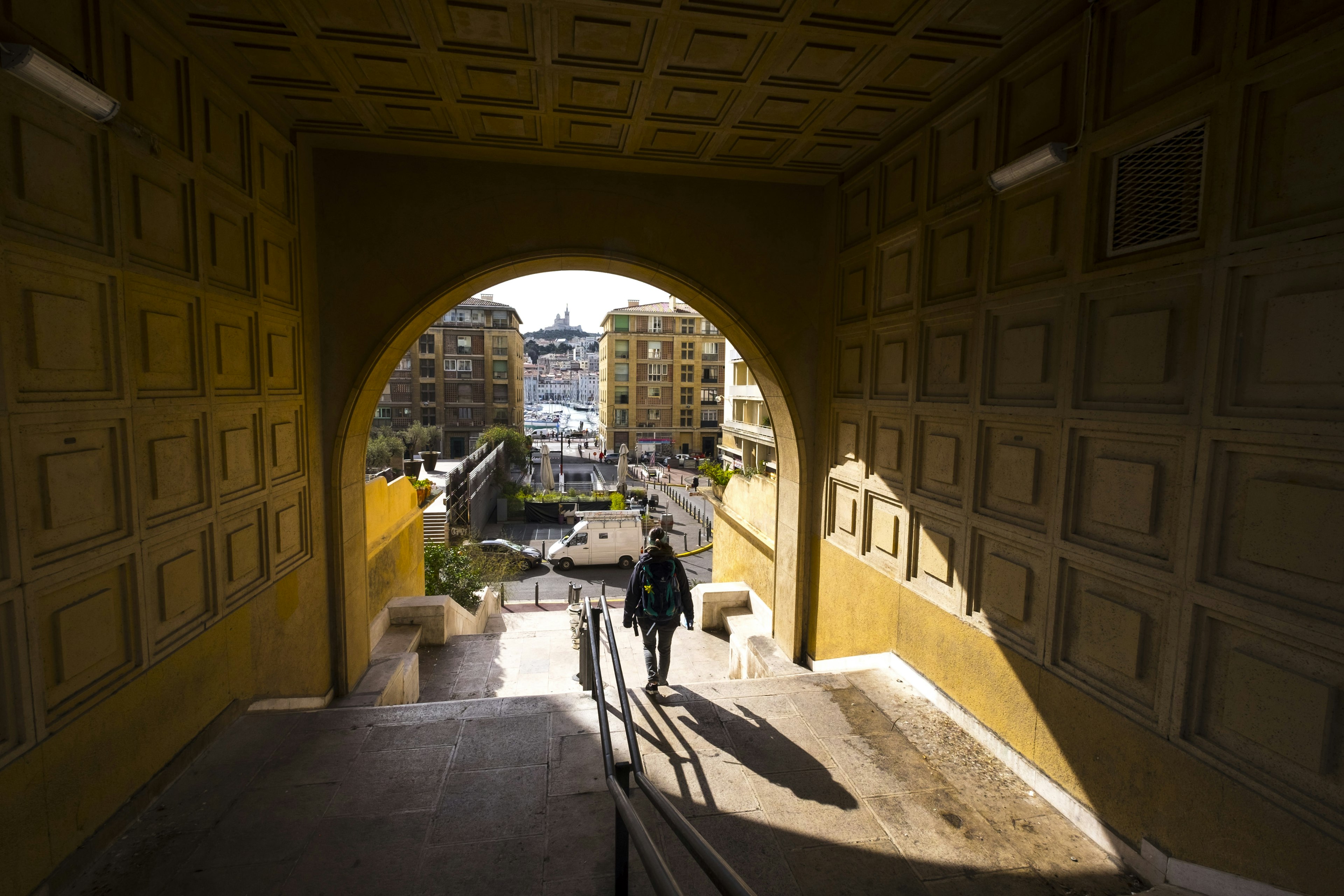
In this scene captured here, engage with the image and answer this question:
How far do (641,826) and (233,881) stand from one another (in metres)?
2.37

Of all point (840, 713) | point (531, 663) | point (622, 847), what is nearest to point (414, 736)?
point (622, 847)

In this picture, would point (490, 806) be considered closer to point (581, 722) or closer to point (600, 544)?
point (581, 722)

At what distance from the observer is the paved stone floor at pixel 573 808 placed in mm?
3102

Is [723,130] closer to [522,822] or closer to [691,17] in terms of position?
[691,17]

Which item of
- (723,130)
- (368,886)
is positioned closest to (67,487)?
(368,886)

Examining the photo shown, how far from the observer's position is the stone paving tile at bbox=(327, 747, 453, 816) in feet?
11.9

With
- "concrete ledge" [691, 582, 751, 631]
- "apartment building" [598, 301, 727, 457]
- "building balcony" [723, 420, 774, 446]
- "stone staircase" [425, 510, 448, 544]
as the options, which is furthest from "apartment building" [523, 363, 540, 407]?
"concrete ledge" [691, 582, 751, 631]

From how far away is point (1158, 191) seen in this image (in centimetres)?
→ 310

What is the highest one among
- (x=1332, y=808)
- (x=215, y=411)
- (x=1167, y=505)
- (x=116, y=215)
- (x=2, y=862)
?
(x=116, y=215)

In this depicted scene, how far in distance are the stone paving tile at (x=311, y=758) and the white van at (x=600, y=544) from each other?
16.7 m

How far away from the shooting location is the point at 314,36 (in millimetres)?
3957

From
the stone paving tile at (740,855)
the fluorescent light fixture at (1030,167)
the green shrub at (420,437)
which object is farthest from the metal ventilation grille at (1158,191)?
the green shrub at (420,437)

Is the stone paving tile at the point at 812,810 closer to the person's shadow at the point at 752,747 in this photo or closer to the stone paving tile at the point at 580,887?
the person's shadow at the point at 752,747

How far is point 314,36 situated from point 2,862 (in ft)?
15.0
